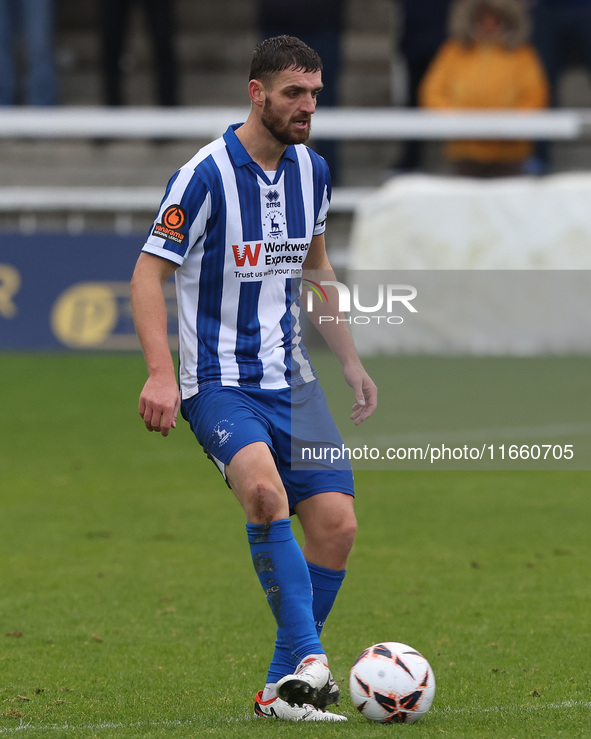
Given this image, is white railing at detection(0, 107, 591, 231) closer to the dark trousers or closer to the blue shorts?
the dark trousers

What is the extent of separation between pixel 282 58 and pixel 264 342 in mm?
880

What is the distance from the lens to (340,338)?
15.1 feet

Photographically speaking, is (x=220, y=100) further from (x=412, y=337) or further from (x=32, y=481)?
(x=32, y=481)

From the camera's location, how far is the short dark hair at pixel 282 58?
4.09 meters

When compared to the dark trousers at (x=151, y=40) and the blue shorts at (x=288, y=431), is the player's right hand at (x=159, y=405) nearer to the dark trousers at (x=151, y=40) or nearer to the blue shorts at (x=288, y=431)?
the blue shorts at (x=288, y=431)

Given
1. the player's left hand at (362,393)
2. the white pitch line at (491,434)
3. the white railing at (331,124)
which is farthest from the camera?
the white railing at (331,124)

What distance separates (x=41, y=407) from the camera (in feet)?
39.0

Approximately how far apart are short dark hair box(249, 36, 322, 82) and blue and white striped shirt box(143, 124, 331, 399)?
262mm

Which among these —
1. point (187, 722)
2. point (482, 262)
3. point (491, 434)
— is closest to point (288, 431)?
point (187, 722)

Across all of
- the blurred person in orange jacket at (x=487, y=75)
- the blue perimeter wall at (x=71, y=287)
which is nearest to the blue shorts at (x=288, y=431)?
the blue perimeter wall at (x=71, y=287)

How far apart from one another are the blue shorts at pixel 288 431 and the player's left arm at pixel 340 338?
26 cm

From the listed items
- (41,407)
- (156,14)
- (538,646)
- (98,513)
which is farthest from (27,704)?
(156,14)

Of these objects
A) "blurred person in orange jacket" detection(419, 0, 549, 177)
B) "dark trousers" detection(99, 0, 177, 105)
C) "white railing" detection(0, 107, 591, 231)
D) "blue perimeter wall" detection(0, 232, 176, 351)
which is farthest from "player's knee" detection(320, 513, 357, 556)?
"dark trousers" detection(99, 0, 177, 105)

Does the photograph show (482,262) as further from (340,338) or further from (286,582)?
(286,582)
